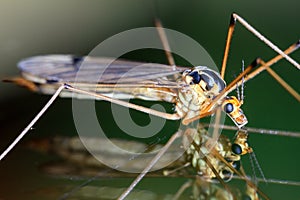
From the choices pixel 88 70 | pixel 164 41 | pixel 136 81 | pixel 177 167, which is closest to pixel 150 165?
pixel 177 167

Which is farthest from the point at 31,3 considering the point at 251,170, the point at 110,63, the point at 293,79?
the point at 251,170

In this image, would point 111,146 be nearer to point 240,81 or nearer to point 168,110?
point 168,110

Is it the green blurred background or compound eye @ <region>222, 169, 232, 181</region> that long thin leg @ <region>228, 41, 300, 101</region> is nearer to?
the green blurred background

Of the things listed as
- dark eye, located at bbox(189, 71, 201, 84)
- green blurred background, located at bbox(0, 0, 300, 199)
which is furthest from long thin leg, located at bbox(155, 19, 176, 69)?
dark eye, located at bbox(189, 71, 201, 84)

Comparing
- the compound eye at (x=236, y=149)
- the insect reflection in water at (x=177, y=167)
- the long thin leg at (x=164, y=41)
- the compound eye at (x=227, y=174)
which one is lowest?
the compound eye at (x=236, y=149)

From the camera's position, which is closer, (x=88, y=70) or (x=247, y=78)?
(x=247, y=78)

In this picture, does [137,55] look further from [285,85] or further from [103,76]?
[285,85]

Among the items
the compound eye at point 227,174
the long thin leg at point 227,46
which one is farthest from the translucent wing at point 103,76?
the compound eye at point 227,174

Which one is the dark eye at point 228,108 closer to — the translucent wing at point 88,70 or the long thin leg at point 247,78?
the long thin leg at point 247,78
